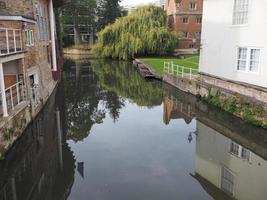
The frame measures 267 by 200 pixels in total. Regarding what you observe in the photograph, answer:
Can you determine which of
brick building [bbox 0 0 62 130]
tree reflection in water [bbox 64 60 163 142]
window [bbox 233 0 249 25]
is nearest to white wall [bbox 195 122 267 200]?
tree reflection in water [bbox 64 60 163 142]

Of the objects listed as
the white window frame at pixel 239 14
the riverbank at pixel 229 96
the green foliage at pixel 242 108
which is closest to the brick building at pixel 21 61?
the riverbank at pixel 229 96

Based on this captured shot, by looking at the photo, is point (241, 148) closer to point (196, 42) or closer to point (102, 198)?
point (102, 198)

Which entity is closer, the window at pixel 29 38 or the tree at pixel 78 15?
the window at pixel 29 38

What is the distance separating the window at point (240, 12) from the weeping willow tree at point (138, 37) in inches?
1022

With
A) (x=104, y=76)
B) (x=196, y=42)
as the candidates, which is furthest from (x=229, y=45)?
(x=196, y=42)

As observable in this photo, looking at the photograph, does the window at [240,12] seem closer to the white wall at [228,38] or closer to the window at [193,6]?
the white wall at [228,38]

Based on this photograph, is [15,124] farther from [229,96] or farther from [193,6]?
[193,6]

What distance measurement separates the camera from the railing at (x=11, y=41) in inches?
483

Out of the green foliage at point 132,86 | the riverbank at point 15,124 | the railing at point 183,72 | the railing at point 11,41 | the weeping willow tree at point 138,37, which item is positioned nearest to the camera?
the riverbank at point 15,124

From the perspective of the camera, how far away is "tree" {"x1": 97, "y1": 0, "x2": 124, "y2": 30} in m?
58.5

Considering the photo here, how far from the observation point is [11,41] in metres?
13.2

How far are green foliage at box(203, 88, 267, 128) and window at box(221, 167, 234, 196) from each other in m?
4.39

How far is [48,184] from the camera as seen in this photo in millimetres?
9180

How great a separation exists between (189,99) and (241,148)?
8603mm
